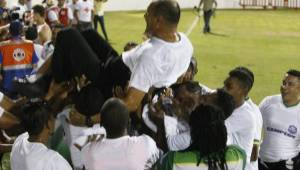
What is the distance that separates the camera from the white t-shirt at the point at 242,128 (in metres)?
5.52

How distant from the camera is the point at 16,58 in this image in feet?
33.4

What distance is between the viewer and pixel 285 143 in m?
6.52

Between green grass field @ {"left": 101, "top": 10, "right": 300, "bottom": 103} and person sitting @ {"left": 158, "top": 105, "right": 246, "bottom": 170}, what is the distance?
8228 millimetres

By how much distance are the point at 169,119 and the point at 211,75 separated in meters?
10.6

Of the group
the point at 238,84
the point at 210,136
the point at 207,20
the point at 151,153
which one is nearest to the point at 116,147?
the point at 151,153

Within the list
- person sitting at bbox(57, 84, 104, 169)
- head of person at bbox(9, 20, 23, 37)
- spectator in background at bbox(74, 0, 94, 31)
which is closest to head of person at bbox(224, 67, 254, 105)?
person sitting at bbox(57, 84, 104, 169)

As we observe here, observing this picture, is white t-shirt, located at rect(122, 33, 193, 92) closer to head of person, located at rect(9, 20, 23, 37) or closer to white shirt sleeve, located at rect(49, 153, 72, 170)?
white shirt sleeve, located at rect(49, 153, 72, 170)

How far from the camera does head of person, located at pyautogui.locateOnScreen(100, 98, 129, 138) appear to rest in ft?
14.3

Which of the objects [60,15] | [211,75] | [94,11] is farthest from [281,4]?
[211,75]

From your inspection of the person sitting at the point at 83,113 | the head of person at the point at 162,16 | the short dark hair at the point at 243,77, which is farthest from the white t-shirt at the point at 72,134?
the short dark hair at the point at 243,77

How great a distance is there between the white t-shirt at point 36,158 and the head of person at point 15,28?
5.66 m

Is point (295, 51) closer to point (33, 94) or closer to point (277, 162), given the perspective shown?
point (277, 162)

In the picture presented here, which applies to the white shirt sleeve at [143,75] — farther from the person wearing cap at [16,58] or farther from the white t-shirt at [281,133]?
the person wearing cap at [16,58]

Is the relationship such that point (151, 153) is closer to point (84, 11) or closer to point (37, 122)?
point (37, 122)
